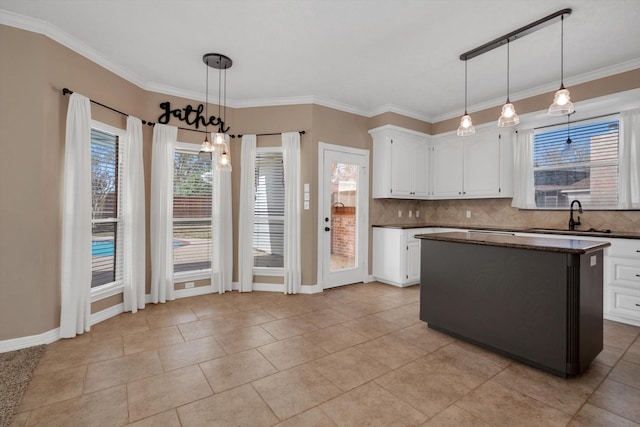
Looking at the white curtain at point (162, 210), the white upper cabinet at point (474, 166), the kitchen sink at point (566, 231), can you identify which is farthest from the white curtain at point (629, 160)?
the white curtain at point (162, 210)

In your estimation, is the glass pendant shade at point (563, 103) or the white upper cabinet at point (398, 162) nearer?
the glass pendant shade at point (563, 103)

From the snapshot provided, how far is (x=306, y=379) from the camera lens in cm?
228

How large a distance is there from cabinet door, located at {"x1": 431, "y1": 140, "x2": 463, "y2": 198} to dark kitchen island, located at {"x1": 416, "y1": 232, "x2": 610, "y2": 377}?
7.97 ft

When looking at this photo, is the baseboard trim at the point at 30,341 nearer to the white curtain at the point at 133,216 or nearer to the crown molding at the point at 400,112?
the white curtain at the point at 133,216

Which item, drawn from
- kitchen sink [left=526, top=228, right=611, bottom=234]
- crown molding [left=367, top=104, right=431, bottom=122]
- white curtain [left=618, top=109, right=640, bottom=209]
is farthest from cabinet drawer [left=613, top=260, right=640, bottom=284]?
crown molding [left=367, top=104, right=431, bottom=122]

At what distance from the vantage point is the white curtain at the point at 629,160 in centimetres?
349

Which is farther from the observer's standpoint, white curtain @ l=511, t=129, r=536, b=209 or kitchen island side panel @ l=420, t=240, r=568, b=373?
white curtain @ l=511, t=129, r=536, b=209

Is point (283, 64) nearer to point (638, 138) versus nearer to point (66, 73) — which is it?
point (66, 73)

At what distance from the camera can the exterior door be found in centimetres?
470

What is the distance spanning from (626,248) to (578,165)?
4.14ft

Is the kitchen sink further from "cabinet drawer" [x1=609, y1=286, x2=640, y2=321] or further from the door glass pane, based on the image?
the door glass pane

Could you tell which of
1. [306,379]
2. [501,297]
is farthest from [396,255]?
[306,379]

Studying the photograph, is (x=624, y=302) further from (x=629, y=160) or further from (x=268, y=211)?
(x=268, y=211)

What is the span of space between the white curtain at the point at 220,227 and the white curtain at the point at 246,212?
17 centimetres
